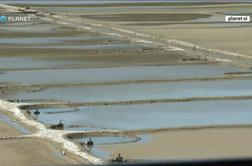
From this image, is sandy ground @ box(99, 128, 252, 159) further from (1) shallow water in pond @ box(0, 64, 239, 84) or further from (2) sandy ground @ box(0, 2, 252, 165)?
(1) shallow water in pond @ box(0, 64, 239, 84)

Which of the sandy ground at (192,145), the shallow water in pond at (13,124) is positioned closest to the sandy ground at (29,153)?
the shallow water in pond at (13,124)

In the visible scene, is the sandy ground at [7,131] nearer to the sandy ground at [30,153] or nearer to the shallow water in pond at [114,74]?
the sandy ground at [30,153]

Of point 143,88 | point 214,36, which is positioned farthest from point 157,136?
point 214,36

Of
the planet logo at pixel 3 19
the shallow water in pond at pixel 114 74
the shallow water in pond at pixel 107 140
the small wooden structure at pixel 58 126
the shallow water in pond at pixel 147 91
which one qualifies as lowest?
the shallow water in pond at pixel 107 140

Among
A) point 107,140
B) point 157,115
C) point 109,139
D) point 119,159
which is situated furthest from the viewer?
point 157,115

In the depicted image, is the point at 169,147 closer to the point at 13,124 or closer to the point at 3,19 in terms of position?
the point at 13,124

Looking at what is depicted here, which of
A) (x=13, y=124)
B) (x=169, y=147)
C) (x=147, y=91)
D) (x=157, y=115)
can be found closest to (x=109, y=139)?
(x=169, y=147)
